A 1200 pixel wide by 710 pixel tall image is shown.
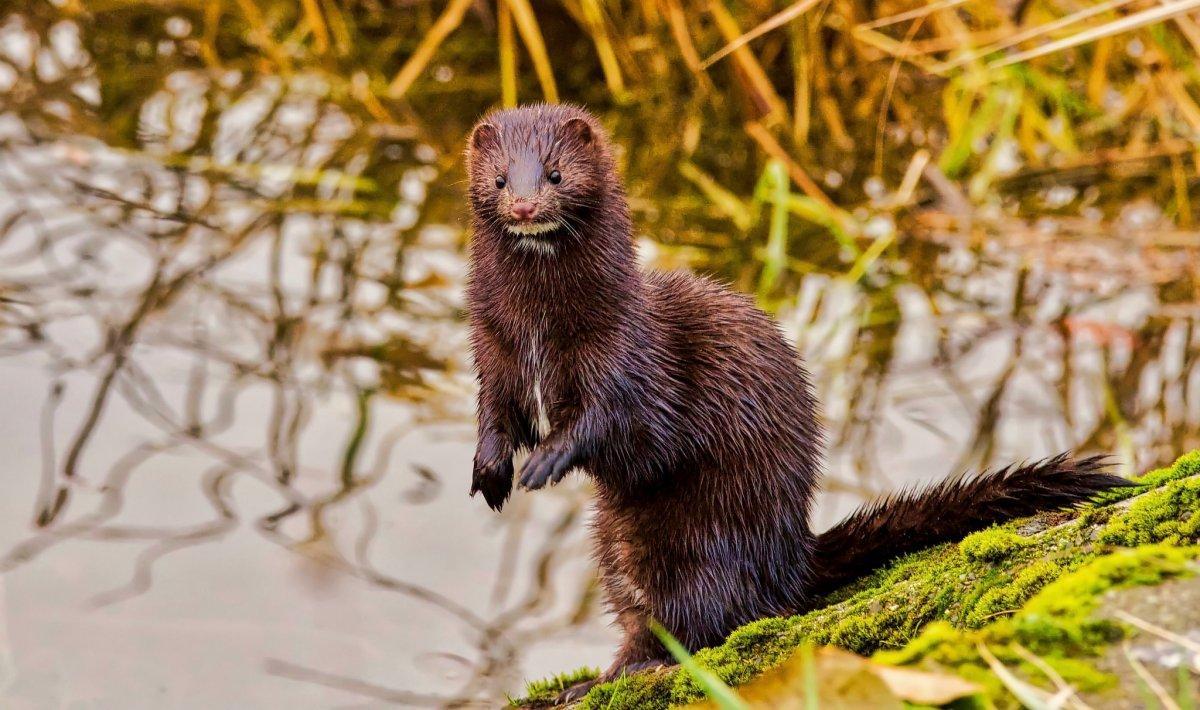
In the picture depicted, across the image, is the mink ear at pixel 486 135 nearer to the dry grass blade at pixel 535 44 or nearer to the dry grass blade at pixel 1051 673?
the dry grass blade at pixel 1051 673

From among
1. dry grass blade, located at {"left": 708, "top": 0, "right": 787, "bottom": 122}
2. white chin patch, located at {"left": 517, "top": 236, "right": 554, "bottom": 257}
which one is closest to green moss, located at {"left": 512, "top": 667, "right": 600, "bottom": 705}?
white chin patch, located at {"left": 517, "top": 236, "right": 554, "bottom": 257}

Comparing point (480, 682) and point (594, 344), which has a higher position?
point (594, 344)

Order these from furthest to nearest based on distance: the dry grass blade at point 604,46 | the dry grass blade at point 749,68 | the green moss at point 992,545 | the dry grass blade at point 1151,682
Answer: the dry grass blade at point 604,46 → the dry grass blade at point 749,68 → the green moss at point 992,545 → the dry grass blade at point 1151,682

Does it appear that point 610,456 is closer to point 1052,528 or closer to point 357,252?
point 1052,528

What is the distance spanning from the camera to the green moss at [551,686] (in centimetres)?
316

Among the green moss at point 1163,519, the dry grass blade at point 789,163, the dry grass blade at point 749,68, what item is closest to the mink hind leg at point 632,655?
the green moss at point 1163,519

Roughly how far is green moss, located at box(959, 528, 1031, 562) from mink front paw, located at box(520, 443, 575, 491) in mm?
829

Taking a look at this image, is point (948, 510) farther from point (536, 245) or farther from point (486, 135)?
point (486, 135)

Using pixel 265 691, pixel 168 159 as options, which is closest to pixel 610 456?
pixel 265 691

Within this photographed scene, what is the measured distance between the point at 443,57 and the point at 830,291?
3.17 metres

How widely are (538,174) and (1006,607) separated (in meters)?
1.28

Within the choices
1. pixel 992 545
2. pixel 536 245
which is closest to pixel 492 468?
pixel 536 245

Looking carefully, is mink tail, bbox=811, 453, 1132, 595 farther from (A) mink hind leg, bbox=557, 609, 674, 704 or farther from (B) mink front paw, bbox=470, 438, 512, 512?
(B) mink front paw, bbox=470, 438, 512, 512

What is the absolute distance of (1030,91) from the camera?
7.67 meters
